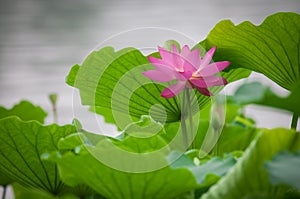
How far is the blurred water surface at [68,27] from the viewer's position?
2.75 m

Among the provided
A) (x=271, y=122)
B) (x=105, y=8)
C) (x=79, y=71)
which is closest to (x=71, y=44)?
(x=105, y=8)

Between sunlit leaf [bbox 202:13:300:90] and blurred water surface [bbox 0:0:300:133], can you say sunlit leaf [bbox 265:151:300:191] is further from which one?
blurred water surface [bbox 0:0:300:133]

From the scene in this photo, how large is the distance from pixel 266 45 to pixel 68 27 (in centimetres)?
365

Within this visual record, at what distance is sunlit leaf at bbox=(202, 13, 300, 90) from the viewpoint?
50 centimetres

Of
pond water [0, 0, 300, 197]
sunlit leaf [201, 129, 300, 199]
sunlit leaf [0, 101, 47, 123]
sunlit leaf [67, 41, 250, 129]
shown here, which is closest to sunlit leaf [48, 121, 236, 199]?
sunlit leaf [201, 129, 300, 199]

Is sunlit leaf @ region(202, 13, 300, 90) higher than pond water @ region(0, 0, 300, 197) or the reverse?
higher

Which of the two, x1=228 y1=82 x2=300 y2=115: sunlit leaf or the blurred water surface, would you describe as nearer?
x1=228 y1=82 x2=300 y2=115: sunlit leaf

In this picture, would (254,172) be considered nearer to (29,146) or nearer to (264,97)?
(264,97)

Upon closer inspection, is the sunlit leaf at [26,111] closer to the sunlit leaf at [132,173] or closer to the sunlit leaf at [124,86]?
the sunlit leaf at [124,86]

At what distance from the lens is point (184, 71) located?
45 cm

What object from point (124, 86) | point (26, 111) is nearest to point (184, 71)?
point (124, 86)

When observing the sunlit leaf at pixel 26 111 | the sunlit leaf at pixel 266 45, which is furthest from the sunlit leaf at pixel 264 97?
the sunlit leaf at pixel 26 111

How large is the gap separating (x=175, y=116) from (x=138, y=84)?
1.5 inches

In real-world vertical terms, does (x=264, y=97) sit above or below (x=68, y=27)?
above
